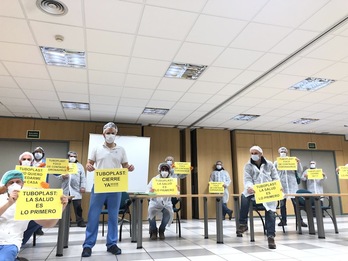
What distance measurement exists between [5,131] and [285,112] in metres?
7.36

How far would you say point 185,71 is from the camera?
14.9ft

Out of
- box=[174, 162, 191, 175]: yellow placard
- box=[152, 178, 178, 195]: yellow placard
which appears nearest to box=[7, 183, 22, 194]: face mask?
box=[152, 178, 178, 195]: yellow placard

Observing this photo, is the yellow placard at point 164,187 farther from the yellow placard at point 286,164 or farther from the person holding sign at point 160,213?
the yellow placard at point 286,164

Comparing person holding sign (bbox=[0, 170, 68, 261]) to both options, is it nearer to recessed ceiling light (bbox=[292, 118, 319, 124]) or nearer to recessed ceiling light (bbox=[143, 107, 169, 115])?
recessed ceiling light (bbox=[143, 107, 169, 115])

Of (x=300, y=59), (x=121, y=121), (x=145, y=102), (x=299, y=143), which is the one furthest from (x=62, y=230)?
(x=299, y=143)

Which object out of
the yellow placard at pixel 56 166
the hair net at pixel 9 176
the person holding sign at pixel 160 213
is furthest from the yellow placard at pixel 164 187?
the hair net at pixel 9 176

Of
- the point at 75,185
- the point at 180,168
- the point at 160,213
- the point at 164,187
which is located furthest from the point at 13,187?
the point at 75,185

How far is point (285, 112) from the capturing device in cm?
688

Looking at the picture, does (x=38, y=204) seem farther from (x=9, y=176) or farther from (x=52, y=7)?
(x=52, y=7)

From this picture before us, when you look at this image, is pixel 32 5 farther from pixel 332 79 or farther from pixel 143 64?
pixel 332 79

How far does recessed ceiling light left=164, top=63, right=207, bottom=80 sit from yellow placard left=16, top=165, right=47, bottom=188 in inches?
96.7

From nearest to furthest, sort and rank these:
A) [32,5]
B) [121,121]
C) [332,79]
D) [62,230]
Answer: [32,5] < [62,230] < [332,79] < [121,121]

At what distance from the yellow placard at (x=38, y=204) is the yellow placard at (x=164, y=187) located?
6.30 ft

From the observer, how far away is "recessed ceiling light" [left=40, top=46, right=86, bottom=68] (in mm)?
3825
